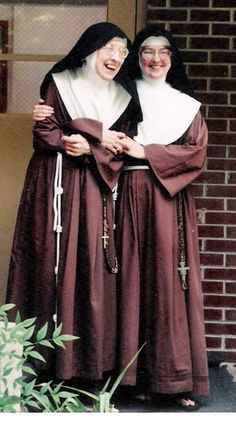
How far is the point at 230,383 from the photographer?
5.03 metres

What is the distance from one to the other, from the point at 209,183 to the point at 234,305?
71 cm

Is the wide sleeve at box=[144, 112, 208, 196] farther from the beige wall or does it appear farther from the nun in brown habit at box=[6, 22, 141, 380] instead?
the beige wall

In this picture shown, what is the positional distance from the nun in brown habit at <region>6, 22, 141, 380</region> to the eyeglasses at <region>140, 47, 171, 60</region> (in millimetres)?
119

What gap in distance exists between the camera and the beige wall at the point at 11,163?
17.7 ft

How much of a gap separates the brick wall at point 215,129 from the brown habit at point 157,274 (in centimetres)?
84

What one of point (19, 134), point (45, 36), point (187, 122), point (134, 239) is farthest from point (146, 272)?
point (45, 36)

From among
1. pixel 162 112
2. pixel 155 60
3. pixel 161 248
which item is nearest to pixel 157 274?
pixel 161 248

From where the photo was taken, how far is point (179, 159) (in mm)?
4363

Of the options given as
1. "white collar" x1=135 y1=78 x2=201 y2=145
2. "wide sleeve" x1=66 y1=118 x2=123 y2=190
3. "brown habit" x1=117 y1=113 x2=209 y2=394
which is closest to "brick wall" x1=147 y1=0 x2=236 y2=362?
"white collar" x1=135 y1=78 x2=201 y2=145

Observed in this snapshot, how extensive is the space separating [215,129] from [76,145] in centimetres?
124

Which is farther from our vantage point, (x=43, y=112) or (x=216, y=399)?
(x=216, y=399)

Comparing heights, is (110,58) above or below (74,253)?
above

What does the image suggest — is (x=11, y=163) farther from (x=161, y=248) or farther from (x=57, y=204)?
(x=161, y=248)
